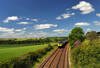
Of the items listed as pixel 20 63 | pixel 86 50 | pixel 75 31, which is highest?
pixel 75 31

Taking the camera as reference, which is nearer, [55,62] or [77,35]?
[55,62]

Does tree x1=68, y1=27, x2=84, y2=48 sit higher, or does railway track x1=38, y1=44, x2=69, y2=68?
tree x1=68, y1=27, x2=84, y2=48

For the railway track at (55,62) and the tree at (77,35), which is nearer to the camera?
the railway track at (55,62)

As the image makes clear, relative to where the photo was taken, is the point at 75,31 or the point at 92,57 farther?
the point at 75,31

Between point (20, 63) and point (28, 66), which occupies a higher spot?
point (20, 63)

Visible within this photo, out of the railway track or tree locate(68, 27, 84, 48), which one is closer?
the railway track

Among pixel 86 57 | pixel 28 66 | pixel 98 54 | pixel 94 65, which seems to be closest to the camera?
pixel 94 65

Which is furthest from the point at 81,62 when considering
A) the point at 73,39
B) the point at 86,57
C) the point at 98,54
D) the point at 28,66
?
the point at 73,39

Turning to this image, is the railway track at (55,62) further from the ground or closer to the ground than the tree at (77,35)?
closer to the ground

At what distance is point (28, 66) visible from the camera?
47.1 feet

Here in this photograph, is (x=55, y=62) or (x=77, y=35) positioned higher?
(x=77, y=35)

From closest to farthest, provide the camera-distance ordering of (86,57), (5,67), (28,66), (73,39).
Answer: (86,57)
(5,67)
(28,66)
(73,39)

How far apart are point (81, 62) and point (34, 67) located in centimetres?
876

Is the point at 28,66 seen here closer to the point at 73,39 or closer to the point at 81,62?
the point at 81,62
